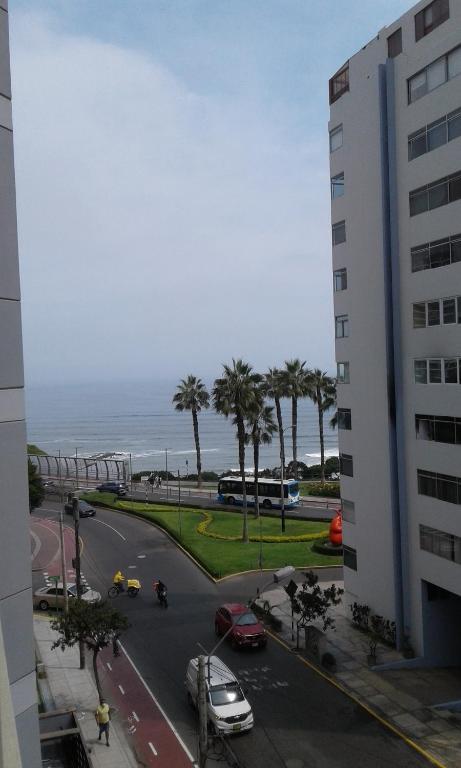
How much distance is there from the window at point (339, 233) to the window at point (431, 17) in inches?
344

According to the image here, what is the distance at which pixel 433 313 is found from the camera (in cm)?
2680

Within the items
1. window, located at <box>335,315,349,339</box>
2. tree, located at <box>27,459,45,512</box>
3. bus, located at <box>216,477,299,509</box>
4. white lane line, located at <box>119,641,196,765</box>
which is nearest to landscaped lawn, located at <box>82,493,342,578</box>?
bus, located at <box>216,477,299,509</box>

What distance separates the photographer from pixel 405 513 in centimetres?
2878

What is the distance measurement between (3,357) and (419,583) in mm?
23449

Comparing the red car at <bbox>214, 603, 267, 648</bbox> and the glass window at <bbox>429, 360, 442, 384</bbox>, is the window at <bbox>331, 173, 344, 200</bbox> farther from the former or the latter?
the red car at <bbox>214, 603, 267, 648</bbox>

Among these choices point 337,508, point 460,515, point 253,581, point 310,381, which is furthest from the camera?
point 310,381

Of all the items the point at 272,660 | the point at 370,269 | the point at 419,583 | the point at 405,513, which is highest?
the point at 370,269

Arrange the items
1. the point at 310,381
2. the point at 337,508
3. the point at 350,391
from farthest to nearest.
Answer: the point at 310,381
the point at 337,508
the point at 350,391

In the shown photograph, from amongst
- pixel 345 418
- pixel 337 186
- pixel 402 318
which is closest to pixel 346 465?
pixel 345 418

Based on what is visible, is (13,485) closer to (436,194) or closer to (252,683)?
(252,683)

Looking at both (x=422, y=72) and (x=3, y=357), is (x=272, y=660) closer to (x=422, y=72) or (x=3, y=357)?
(x=3, y=357)

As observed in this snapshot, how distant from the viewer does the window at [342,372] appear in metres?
32.8

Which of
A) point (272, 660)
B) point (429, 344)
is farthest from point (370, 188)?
point (272, 660)

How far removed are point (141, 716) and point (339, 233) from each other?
23.4 m
